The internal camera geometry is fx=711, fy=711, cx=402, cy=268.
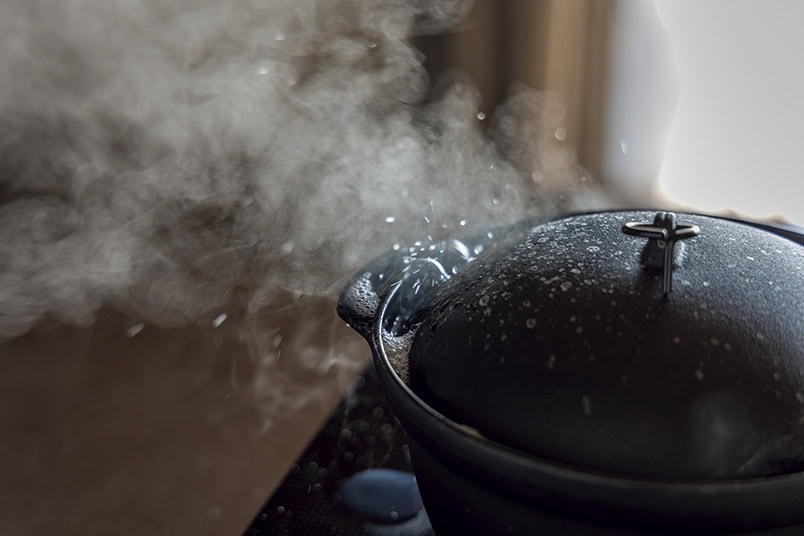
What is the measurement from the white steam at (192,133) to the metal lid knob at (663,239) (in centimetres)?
144

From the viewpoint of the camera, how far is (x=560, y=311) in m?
0.67

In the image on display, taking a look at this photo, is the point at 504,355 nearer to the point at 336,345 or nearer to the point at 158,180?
the point at 336,345

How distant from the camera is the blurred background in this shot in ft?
8.75

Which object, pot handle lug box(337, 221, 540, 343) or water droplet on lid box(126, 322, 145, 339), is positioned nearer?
pot handle lug box(337, 221, 540, 343)

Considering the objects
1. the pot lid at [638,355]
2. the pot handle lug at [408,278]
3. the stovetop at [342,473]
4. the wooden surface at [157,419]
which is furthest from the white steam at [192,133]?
the pot lid at [638,355]

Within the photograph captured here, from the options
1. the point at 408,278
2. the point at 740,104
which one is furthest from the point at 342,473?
the point at 740,104

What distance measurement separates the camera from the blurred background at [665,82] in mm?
2668

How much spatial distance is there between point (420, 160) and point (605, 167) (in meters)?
1.65

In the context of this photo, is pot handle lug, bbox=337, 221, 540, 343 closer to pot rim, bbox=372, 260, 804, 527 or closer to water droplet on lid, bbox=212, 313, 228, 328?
pot rim, bbox=372, 260, 804, 527

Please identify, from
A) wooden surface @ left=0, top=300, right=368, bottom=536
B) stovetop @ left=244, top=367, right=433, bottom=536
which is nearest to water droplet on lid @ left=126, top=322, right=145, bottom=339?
wooden surface @ left=0, top=300, right=368, bottom=536

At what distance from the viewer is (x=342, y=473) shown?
1.17 meters

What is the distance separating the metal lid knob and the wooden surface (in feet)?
4.36

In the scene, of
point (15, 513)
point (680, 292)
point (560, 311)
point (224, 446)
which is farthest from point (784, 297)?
point (15, 513)

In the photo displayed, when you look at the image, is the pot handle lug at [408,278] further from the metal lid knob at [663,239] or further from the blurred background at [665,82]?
the blurred background at [665,82]
